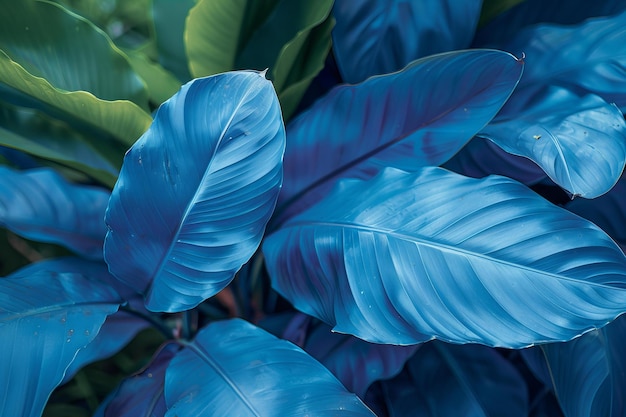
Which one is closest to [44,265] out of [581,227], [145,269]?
[145,269]

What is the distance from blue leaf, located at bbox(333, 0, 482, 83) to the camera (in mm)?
601

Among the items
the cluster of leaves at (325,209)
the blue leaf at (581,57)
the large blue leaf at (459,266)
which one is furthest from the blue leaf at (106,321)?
the blue leaf at (581,57)

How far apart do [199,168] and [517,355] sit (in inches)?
20.2

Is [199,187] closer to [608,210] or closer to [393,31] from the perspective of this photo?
Result: [393,31]

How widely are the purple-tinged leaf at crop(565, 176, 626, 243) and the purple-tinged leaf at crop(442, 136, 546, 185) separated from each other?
8 cm

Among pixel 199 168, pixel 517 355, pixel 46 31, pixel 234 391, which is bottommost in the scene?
pixel 517 355

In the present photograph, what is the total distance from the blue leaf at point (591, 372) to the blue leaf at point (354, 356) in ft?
0.48

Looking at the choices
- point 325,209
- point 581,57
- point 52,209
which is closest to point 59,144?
point 52,209

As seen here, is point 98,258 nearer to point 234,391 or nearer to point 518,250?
point 234,391

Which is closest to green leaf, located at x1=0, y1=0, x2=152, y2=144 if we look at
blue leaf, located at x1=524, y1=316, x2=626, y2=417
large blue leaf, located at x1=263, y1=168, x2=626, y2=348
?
large blue leaf, located at x1=263, y1=168, x2=626, y2=348

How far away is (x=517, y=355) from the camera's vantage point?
70cm

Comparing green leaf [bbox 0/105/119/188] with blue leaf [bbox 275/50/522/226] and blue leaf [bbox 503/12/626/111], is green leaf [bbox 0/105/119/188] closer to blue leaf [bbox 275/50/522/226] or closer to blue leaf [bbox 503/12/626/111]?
blue leaf [bbox 275/50/522/226]

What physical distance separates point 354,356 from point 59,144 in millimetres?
436

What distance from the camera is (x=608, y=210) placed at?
628 mm
